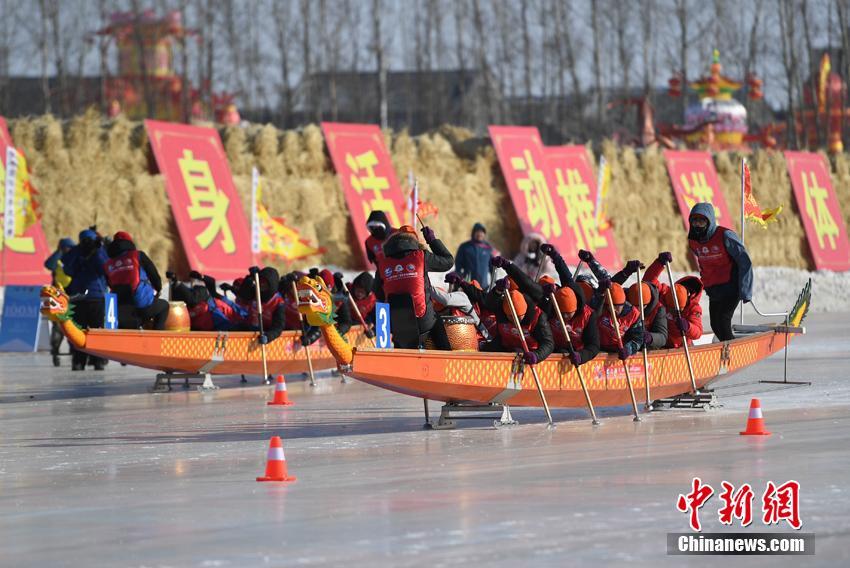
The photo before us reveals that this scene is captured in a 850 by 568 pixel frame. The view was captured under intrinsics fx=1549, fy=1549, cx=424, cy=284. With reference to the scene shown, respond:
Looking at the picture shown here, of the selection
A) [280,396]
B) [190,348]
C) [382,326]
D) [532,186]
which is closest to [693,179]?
[532,186]

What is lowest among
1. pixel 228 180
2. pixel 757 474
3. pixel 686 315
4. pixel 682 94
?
pixel 757 474

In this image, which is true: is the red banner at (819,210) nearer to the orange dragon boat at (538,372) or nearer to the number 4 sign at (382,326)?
the orange dragon boat at (538,372)

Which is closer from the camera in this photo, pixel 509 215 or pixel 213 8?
pixel 509 215

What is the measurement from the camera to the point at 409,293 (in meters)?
13.0

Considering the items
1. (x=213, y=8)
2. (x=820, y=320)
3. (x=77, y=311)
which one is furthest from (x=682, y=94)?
(x=77, y=311)

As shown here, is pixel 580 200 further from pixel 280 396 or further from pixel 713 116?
pixel 713 116

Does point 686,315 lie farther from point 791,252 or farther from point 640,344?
point 791,252

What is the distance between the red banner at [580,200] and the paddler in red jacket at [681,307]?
62.3 ft

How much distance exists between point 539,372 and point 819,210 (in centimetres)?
3061

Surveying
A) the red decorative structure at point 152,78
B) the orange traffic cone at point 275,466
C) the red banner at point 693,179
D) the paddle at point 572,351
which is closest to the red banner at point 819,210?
the red banner at point 693,179

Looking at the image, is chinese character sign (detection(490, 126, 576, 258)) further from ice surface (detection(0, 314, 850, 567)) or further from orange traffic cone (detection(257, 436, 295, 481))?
orange traffic cone (detection(257, 436, 295, 481))

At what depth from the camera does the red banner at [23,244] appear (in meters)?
24.4

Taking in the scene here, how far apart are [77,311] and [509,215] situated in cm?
1649

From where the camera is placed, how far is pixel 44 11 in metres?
42.2
